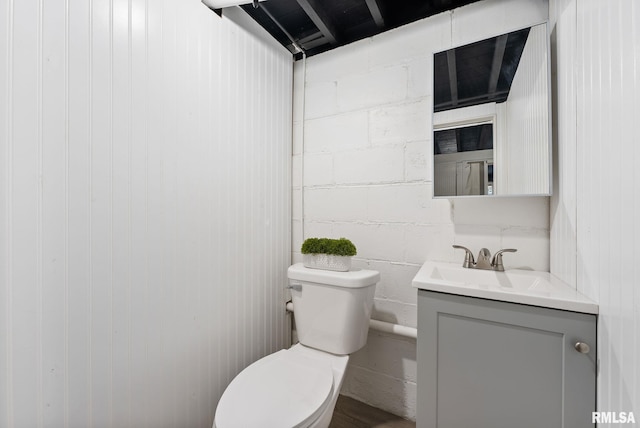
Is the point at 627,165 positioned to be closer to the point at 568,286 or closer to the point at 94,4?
the point at 568,286

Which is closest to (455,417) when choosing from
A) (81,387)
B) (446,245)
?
(446,245)

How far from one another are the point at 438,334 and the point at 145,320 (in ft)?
3.51

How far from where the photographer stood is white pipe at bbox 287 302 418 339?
4.69 ft

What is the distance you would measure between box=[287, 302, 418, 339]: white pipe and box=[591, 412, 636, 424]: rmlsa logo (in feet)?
2.26

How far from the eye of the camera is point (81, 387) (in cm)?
87

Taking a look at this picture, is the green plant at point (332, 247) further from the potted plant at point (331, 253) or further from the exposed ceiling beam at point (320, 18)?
the exposed ceiling beam at point (320, 18)

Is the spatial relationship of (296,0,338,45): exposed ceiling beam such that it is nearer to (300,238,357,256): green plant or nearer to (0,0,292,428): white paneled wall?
(0,0,292,428): white paneled wall

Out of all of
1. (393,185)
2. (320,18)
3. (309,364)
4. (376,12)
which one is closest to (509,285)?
(393,185)

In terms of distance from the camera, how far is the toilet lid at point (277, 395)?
3.05ft

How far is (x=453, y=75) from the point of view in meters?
1.33

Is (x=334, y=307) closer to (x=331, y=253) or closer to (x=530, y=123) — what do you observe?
(x=331, y=253)

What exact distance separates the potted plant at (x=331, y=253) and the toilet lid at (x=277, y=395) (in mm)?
449

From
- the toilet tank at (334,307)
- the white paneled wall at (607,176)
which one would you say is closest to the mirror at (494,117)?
the white paneled wall at (607,176)

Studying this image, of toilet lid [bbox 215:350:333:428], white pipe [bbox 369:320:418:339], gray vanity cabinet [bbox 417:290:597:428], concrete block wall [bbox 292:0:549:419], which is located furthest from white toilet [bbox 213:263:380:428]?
gray vanity cabinet [bbox 417:290:597:428]
